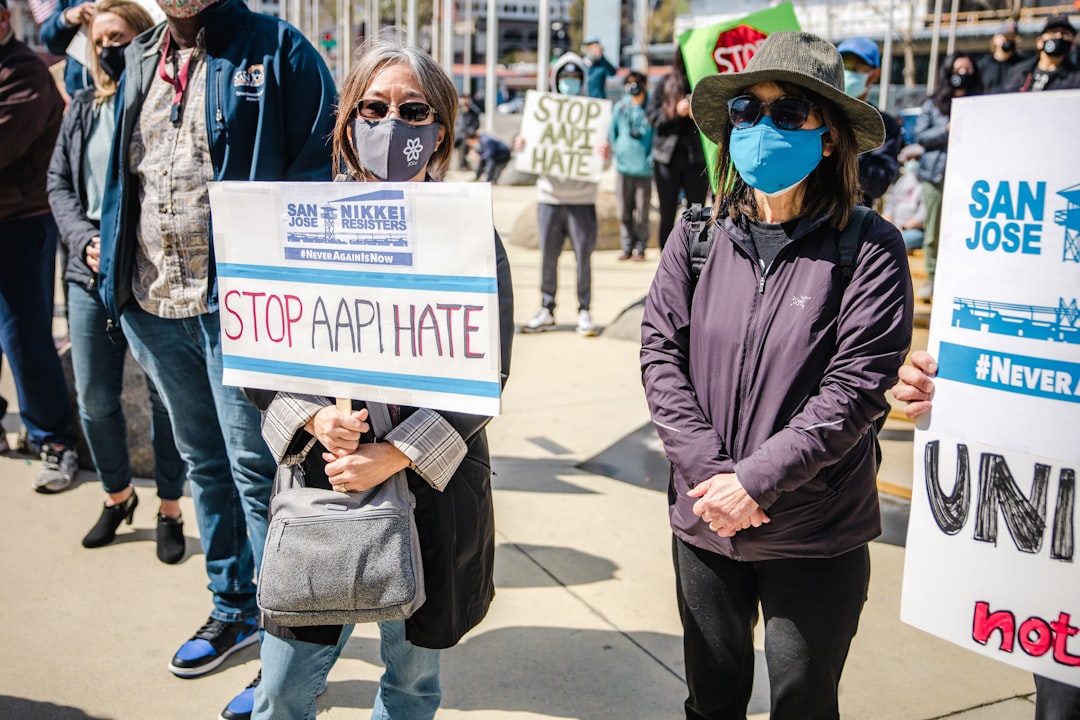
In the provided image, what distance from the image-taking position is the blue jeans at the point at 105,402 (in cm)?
390

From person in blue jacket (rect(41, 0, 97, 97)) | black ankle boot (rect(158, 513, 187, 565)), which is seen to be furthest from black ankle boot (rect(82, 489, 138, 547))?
person in blue jacket (rect(41, 0, 97, 97))

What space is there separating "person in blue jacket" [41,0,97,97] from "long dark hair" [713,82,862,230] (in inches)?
138

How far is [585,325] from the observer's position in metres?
8.11

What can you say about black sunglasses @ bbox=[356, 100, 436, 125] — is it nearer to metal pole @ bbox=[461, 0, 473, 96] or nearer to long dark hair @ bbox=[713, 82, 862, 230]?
long dark hair @ bbox=[713, 82, 862, 230]

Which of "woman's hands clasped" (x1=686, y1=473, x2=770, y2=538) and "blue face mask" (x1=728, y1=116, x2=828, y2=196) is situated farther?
"blue face mask" (x1=728, y1=116, x2=828, y2=196)

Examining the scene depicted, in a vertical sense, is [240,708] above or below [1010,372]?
below

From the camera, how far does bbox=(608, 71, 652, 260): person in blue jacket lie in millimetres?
11391

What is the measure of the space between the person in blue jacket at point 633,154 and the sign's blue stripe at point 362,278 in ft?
30.0

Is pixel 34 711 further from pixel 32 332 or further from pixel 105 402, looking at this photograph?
pixel 32 332

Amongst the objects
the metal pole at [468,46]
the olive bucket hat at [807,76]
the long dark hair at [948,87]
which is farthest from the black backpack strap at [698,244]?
the metal pole at [468,46]

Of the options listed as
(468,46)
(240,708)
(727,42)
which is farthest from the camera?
(468,46)

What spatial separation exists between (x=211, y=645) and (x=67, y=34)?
3720mm

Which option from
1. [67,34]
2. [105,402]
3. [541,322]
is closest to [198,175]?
[105,402]

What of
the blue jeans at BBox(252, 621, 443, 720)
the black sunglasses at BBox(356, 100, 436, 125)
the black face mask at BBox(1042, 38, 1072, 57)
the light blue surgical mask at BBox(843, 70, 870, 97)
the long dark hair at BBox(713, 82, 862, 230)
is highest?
the black face mask at BBox(1042, 38, 1072, 57)
